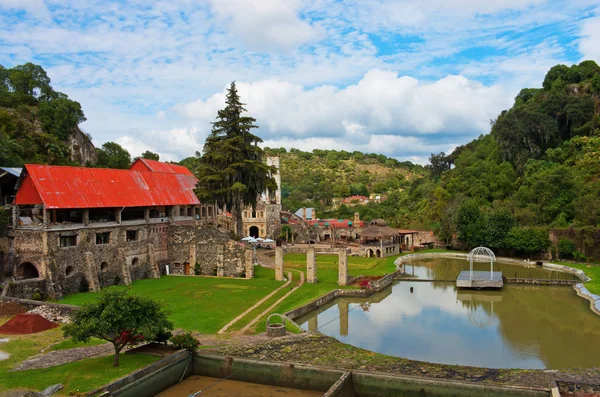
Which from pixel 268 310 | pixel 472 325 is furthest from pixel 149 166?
pixel 472 325

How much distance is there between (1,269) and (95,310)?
56.7 feet

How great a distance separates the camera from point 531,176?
54500 millimetres

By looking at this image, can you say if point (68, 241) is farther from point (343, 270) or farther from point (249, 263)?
point (343, 270)

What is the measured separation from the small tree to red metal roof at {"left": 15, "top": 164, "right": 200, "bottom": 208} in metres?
13.6

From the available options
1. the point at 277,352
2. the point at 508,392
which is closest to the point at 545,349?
the point at 508,392

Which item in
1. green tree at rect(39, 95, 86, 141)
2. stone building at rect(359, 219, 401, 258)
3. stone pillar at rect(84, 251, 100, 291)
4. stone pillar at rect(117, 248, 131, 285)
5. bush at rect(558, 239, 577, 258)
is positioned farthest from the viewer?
stone building at rect(359, 219, 401, 258)

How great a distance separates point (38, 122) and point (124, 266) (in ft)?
84.9

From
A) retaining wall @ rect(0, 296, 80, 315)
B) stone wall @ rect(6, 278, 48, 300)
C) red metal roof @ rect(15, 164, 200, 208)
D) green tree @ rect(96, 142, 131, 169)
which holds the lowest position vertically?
retaining wall @ rect(0, 296, 80, 315)

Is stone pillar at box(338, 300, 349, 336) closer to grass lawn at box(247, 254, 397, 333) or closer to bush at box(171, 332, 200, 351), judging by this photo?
grass lawn at box(247, 254, 397, 333)

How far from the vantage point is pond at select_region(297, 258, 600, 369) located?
60.0 feet

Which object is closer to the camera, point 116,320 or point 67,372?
point 116,320

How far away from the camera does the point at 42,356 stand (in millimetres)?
16047

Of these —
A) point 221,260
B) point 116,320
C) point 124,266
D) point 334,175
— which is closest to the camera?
point 116,320

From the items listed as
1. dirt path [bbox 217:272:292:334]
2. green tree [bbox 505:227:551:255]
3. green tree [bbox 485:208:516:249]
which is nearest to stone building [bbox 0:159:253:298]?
dirt path [bbox 217:272:292:334]
